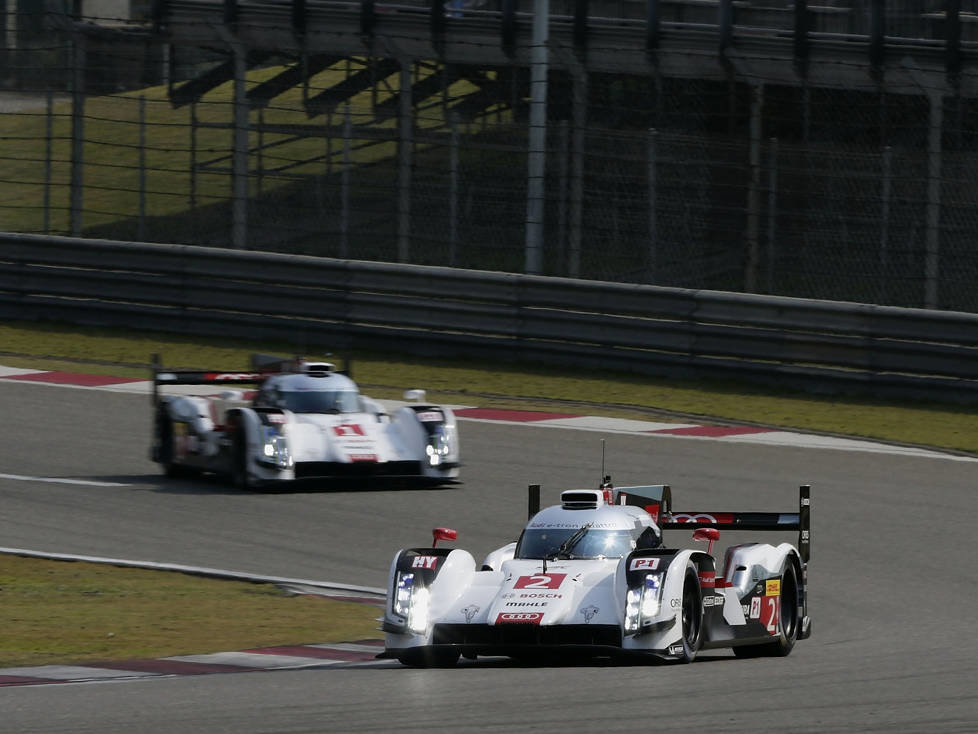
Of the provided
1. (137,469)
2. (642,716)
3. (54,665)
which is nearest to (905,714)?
(642,716)

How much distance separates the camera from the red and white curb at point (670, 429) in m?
15.4

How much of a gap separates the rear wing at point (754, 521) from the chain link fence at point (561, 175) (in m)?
8.85

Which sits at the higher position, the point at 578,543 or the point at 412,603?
the point at 578,543

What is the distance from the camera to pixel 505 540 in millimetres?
12117

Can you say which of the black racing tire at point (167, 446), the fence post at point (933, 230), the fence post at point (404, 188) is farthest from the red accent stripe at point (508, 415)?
the fence post at point (404, 188)

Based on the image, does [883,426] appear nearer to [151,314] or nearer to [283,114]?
[151,314]

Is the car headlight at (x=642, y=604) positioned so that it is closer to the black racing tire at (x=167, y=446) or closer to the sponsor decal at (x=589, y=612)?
the sponsor decal at (x=589, y=612)

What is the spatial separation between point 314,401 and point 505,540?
2535 millimetres

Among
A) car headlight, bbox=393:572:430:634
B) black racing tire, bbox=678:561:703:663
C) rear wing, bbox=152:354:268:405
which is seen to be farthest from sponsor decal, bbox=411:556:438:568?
rear wing, bbox=152:354:268:405

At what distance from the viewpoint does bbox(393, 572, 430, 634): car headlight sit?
28.1 feet

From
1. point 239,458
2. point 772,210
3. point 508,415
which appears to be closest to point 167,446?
point 239,458

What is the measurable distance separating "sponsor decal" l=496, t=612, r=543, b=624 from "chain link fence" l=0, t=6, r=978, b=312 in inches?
413

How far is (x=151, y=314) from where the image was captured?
68.4 feet

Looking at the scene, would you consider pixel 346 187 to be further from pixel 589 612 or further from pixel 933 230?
pixel 589 612
